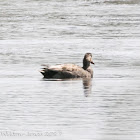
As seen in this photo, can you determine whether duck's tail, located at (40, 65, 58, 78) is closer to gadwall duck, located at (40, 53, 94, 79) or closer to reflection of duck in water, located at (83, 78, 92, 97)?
gadwall duck, located at (40, 53, 94, 79)

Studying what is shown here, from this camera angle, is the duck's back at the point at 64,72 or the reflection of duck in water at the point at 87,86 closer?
the reflection of duck in water at the point at 87,86

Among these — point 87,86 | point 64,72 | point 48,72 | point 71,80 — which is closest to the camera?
point 87,86

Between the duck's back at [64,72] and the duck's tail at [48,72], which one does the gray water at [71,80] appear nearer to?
the duck's tail at [48,72]

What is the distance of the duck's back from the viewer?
21.1 meters

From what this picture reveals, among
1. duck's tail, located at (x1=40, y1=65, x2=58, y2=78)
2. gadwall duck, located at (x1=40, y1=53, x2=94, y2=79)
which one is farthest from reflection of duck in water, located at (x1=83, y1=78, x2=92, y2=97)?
duck's tail, located at (x1=40, y1=65, x2=58, y2=78)

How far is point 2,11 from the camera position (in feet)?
153

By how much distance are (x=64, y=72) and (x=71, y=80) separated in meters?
0.42

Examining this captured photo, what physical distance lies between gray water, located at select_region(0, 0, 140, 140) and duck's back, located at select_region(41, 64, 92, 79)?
243 millimetres

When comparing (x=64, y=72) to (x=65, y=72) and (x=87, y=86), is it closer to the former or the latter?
(x=65, y=72)

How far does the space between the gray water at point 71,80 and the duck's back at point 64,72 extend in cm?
24

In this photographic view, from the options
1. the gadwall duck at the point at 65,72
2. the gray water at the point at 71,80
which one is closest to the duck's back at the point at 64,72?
the gadwall duck at the point at 65,72

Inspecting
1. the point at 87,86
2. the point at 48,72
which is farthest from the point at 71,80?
the point at 87,86

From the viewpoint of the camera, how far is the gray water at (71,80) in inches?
556

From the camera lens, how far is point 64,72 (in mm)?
21234
